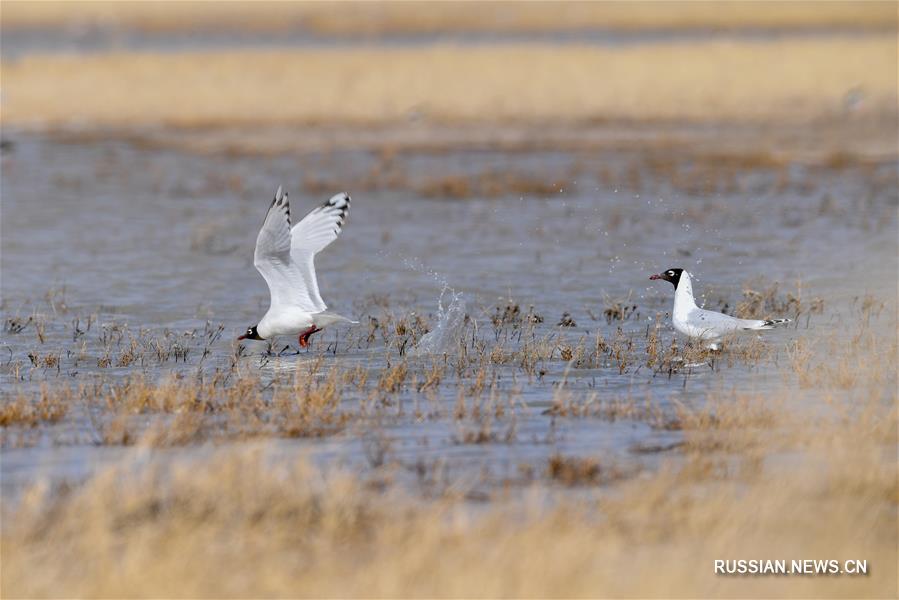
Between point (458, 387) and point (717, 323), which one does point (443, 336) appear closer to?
point (458, 387)

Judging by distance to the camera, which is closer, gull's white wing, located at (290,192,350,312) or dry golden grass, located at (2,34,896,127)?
gull's white wing, located at (290,192,350,312)

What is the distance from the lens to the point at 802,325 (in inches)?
508

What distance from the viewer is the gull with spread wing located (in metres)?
11.3

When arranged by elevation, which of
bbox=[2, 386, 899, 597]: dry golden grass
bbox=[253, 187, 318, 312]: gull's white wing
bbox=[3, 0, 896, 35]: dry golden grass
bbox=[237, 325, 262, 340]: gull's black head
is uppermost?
bbox=[3, 0, 896, 35]: dry golden grass

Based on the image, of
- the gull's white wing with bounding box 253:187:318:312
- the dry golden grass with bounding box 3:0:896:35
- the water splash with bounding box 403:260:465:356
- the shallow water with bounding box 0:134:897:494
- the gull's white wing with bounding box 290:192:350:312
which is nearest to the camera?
the shallow water with bounding box 0:134:897:494

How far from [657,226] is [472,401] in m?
10.2

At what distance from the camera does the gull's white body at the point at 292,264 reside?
37.0 ft

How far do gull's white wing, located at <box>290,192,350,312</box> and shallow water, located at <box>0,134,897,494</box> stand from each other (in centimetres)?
63

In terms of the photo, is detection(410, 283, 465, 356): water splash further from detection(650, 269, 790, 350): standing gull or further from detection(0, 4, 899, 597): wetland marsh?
detection(650, 269, 790, 350): standing gull

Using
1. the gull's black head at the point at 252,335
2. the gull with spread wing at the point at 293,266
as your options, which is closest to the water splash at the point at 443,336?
the gull with spread wing at the point at 293,266

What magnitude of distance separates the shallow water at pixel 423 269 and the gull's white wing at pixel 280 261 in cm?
54

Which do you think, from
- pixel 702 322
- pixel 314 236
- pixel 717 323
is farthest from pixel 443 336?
pixel 717 323

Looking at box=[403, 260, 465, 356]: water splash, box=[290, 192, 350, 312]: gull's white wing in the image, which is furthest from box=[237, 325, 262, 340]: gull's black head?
box=[403, 260, 465, 356]: water splash

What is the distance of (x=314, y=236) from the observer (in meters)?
12.1
